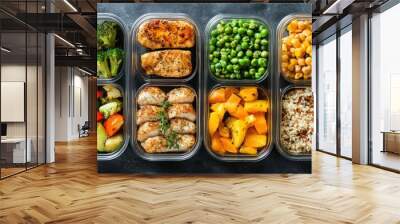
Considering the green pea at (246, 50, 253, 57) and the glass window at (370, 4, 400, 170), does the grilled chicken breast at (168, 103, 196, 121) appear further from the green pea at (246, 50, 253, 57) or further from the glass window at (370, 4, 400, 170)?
the glass window at (370, 4, 400, 170)

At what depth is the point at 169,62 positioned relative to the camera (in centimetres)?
602

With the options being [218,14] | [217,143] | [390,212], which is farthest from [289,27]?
[390,212]

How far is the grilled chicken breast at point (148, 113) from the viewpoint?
6.08m

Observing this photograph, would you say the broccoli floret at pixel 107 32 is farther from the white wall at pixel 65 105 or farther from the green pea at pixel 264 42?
the white wall at pixel 65 105

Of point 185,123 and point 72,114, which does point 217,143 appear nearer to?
point 185,123

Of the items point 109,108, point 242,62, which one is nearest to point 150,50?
point 109,108

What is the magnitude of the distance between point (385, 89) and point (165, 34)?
4.22 metres

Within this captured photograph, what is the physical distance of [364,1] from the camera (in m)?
6.62

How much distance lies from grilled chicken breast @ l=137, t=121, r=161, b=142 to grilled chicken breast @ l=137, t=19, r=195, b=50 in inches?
47.2

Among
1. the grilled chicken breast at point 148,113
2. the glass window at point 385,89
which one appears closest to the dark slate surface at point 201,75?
the grilled chicken breast at point 148,113

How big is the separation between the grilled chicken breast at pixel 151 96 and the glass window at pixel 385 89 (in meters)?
4.06

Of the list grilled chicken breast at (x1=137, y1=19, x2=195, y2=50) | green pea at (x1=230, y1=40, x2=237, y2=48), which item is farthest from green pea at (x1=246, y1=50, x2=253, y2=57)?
grilled chicken breast at (x1=137, y1=19, x2=195, y2=50)

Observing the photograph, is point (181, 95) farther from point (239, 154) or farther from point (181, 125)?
point (239, 154)

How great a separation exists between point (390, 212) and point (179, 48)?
3.73 metres
